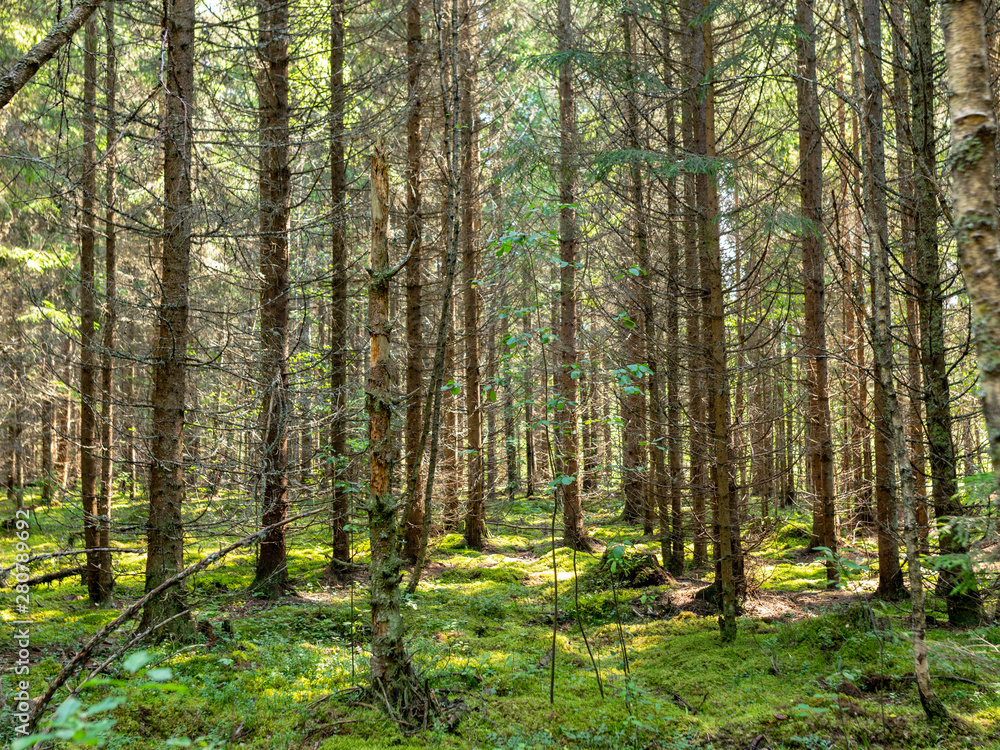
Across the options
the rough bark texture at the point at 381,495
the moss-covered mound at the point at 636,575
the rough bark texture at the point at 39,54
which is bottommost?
the moss-covered mound at the point at 636,575

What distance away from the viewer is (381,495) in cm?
398

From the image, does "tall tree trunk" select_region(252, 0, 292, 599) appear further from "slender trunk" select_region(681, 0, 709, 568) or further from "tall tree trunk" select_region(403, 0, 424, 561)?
"slender trunk" select_region(681, 0, 709, 568)

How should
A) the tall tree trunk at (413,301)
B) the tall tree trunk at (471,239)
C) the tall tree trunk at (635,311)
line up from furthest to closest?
1. the tall tree trunk at (471,239)
2. the tall tree trunk at (413,301)
3. the tall tree trunk at (635,311)

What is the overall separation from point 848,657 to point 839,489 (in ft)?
30.6

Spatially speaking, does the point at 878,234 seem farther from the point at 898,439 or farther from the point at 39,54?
the point at 39,54

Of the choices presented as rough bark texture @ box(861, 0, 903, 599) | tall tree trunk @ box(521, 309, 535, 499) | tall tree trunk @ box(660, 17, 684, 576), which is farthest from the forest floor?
tall tree trunk @ box(521, 309, 535, 499)

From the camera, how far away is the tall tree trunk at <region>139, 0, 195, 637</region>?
518 centimetres

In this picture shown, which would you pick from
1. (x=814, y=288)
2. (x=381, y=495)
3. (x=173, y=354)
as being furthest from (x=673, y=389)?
(x=173, y=354)

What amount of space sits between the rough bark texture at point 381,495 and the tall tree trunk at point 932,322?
513cm

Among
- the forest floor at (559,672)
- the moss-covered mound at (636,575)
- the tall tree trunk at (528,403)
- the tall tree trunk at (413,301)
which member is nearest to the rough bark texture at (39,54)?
the forest floor at (559,672)

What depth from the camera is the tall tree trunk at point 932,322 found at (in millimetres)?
5473

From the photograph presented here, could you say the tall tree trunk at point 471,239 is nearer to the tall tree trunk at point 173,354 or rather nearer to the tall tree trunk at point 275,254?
the tall tree trunk at point 275,254

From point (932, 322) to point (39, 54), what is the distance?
7.56 m

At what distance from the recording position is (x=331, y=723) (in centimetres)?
370
